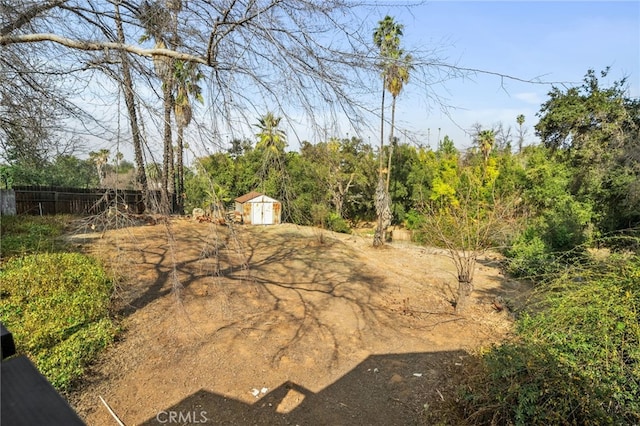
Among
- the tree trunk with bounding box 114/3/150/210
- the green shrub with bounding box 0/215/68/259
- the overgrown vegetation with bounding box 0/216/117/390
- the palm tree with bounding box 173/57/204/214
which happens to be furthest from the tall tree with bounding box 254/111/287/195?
the green shrub with bounding box 0/215/68/259

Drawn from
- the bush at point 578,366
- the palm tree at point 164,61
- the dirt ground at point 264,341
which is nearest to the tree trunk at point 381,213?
the dirt ground at point 264,341

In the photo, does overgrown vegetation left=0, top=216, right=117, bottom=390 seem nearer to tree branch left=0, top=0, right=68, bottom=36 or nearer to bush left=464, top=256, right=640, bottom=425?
tree branch left=0, top=0, right=68, bottom=36

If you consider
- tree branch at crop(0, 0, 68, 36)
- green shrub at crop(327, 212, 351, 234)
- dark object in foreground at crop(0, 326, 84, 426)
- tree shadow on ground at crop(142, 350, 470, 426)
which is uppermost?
tree branch at crop(0, 0, 68, 36)

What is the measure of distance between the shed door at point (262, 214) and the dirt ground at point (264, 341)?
31.1ft

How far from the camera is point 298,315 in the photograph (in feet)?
20.6

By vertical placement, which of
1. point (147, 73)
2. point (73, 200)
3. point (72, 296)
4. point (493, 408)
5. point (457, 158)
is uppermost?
point (457, 158)

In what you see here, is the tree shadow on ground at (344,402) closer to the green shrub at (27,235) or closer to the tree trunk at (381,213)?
the green shrub at (27,235)

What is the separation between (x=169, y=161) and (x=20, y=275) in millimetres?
5011

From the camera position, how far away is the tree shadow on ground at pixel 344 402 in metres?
3.57

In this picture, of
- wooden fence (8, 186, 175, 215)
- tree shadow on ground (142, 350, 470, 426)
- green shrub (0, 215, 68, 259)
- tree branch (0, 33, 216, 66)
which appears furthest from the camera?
wooden fence (8, 186, 175, 215)

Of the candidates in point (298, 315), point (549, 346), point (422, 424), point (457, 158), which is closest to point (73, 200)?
point (298, 315)

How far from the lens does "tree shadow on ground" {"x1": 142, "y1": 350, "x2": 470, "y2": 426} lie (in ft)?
11.7

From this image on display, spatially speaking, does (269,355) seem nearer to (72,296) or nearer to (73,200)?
(72,296)

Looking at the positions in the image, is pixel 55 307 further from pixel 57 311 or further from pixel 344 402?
pixel 344 402
